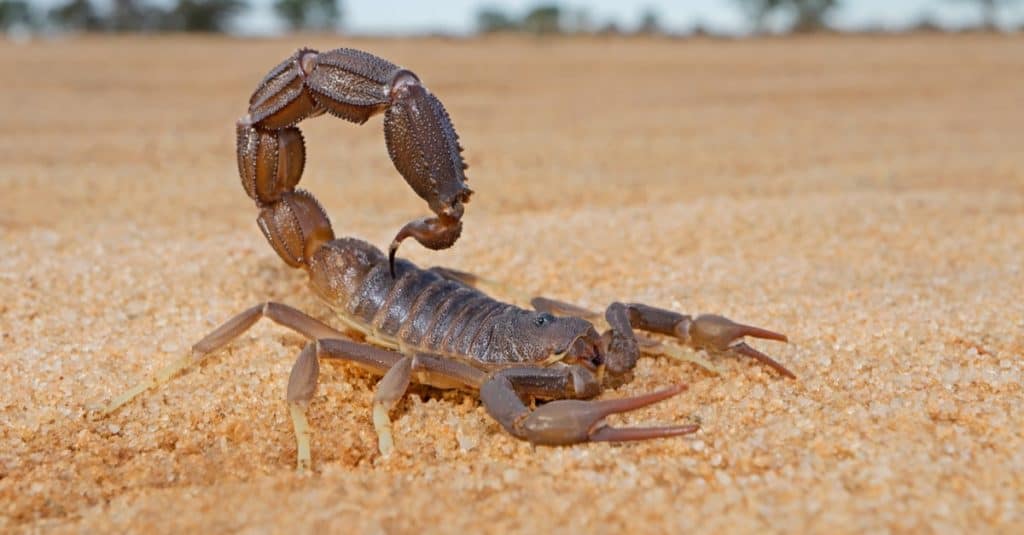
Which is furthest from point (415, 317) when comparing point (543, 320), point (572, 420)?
point (572, 420)

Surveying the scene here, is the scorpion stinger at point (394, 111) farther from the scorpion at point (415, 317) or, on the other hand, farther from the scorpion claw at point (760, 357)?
the scorpion claw at point (760, 357)

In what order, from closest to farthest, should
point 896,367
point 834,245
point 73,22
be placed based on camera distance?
1. point 896,367
2. point 834,245
3. point 73,22

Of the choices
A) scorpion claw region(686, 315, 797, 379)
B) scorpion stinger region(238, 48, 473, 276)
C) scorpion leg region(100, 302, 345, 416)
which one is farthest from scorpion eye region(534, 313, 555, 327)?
scorpion leg region(100, 302, 345, 416)

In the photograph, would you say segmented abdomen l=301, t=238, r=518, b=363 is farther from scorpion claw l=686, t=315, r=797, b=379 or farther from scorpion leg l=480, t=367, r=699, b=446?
scorpion claw l=686, t=315, r=797, b=379

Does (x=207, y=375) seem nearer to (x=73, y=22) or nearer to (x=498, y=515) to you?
(x=498, y=515)

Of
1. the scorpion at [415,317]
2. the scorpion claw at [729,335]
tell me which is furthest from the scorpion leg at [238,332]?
the scorpion claw at [729,335]

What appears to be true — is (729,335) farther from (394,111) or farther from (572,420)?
(394,111)

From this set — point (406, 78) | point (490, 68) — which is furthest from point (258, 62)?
point (406, 78)
